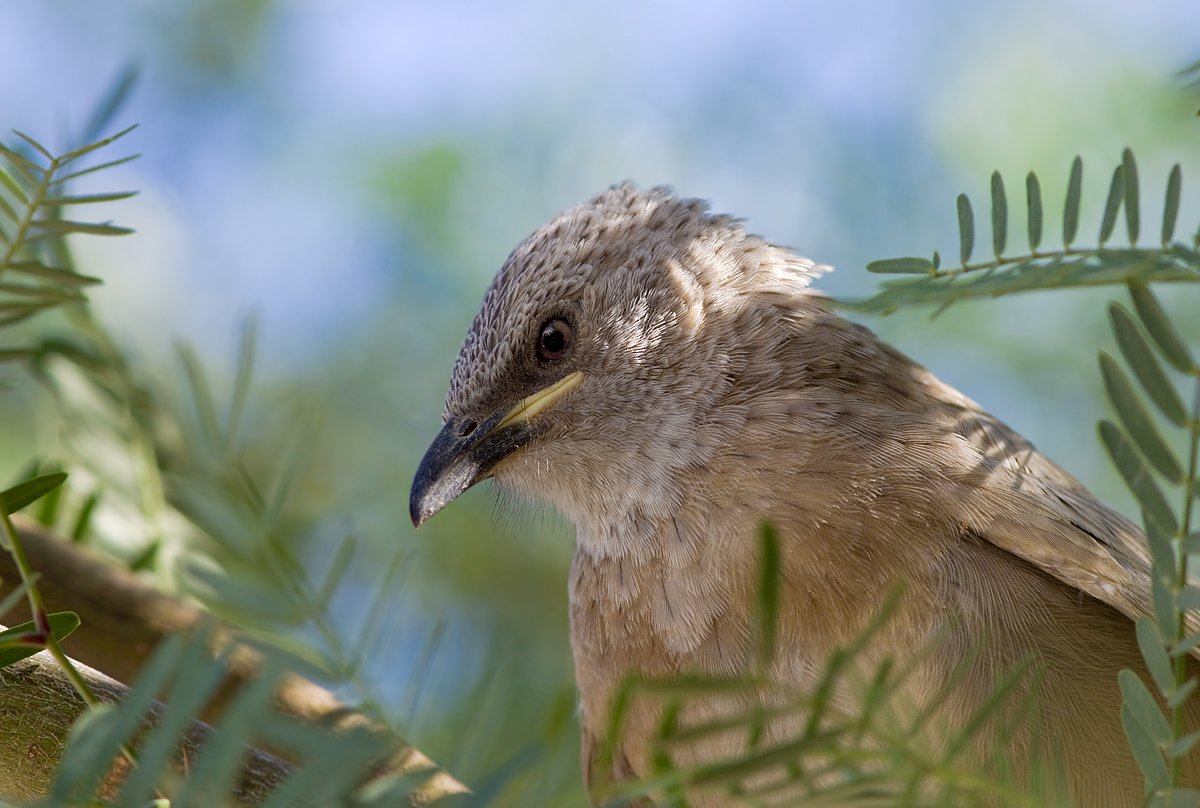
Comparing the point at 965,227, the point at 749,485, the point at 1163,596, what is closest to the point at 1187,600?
the point at 1163,596

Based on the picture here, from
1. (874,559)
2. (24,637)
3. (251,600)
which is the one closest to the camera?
(24,637)

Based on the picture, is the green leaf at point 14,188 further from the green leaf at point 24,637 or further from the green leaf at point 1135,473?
the green leaf at point 1135,473

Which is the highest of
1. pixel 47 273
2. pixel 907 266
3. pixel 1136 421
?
pixel 907 266

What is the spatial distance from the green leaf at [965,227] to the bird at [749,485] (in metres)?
1.01

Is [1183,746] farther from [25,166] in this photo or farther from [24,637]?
[25,166]

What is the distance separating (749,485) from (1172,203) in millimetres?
1725

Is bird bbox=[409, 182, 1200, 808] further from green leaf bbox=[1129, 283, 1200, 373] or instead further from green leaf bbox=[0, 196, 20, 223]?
green leaf bbox=[0, 196, 20, 223]

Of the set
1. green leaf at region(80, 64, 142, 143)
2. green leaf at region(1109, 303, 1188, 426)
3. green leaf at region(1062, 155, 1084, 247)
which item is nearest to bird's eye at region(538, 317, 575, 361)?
green leaf at region(80, 64, 142, 143)

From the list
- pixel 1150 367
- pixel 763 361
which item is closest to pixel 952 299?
pixel 1150 367

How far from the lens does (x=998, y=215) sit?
1.78 meters

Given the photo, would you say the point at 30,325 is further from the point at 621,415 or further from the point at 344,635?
the point at 344,635

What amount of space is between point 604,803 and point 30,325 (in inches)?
166

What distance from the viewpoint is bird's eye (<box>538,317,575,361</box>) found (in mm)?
3727

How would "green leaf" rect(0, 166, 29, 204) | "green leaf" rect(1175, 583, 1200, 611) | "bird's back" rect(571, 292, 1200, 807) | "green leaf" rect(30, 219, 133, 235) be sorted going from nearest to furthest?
"green leaf" rect(1175, 583, 1200, 611) → "green leaf" rect(30, 219, 133, 235) → "green leaf" rect(0, 166, 29, 204) → "bird's back" rect(571, 292, 1200, 807)
